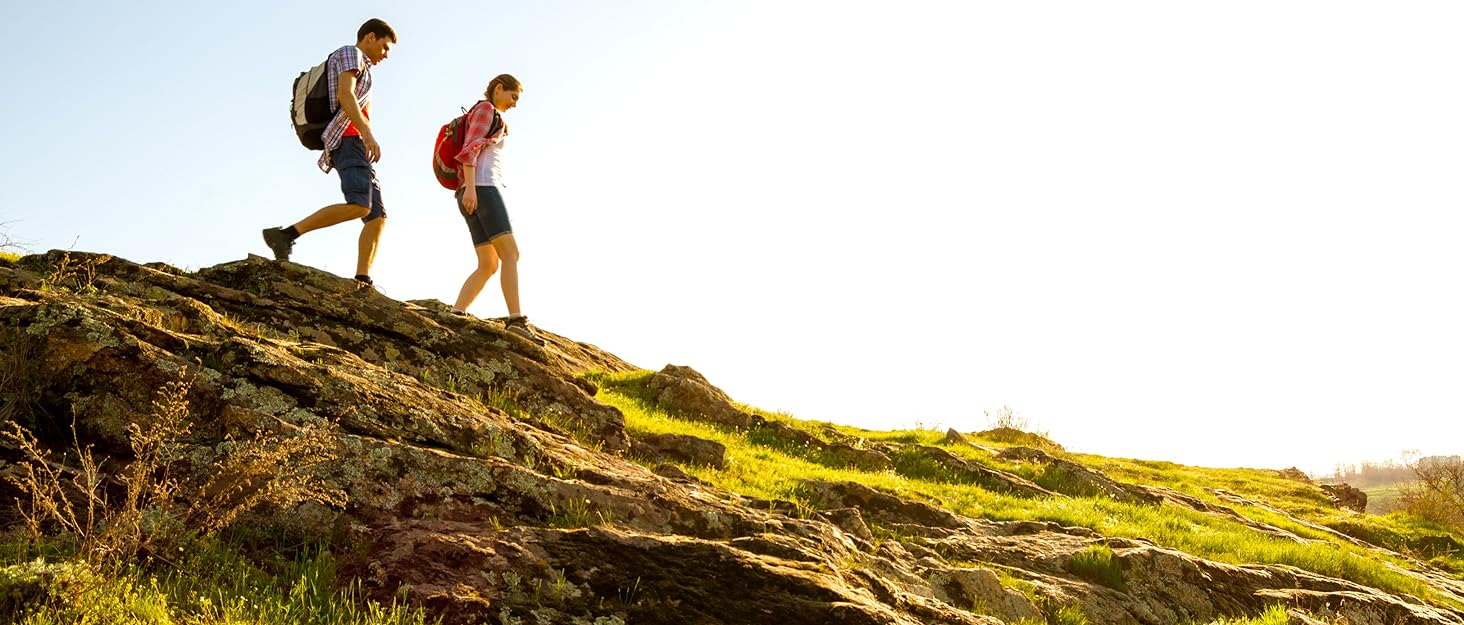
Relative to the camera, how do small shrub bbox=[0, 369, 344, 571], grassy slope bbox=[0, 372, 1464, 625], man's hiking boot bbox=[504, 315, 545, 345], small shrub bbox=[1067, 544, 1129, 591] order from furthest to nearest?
man's hiking boot bbox=[504, 315, 545, 345]
small shrub bbox=[1067, 544, 1129, 591]
small shrub bbox=[0, 369, 344, 571]
grassy slope bbox=[0, 372, 1464, 625]

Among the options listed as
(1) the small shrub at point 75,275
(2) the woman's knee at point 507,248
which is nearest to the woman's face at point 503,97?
(2) the woman's knee at point 507,248

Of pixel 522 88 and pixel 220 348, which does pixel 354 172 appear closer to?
pixel 522 88

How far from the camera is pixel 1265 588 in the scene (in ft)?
30.2

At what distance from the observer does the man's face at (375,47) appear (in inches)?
418

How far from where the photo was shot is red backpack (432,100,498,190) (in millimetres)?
11508

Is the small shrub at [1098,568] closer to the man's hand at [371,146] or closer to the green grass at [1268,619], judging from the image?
the green grass at [1268,619]

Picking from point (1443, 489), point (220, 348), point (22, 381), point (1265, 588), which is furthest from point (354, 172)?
point (1443, 489)

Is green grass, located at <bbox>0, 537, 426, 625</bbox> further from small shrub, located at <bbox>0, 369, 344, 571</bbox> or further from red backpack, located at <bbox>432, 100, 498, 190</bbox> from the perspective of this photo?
red backpack, located at <bbox>432, 100, 498, 190</bbox>

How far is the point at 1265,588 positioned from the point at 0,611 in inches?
428

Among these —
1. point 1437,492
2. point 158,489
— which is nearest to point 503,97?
point 158,489

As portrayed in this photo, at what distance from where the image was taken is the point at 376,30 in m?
10.6

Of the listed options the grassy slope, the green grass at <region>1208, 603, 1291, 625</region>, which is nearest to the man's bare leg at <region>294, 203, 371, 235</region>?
the grassy slope

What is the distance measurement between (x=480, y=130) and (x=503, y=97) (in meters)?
0.64

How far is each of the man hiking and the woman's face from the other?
1.44 meters
